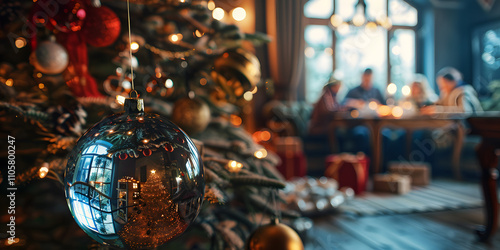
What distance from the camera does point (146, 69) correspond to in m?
1.15

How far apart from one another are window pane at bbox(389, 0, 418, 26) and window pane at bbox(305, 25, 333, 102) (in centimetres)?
124

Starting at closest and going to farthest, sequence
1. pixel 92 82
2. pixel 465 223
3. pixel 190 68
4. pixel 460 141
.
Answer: pixel 92 82
pixel 190 68
pixel 465 223
pixel 460 141

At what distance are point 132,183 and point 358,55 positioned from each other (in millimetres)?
5848

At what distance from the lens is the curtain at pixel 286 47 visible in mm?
4734

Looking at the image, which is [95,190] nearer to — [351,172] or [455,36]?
[351,172]

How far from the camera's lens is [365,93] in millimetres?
4773

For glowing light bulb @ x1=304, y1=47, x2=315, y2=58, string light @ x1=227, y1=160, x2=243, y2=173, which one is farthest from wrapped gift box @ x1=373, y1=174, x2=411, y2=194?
glowing light bulb @ x1=304, y1=47, x2=315, y2=58

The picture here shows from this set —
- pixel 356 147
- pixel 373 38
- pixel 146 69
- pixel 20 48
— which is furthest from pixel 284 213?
pixel 373 38

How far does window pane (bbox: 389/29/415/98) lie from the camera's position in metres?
5.96

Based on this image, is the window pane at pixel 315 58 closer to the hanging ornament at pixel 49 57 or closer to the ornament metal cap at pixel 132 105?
the hanging ornament at pixel 49 57

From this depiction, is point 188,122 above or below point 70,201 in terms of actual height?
above

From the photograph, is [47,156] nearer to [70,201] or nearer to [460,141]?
[70,201]

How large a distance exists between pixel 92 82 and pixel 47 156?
0.24 metres

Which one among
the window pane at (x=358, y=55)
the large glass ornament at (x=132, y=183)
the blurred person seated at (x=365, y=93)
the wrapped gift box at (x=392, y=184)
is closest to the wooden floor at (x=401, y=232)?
the wrapped gift box at (x=392, y=184)
